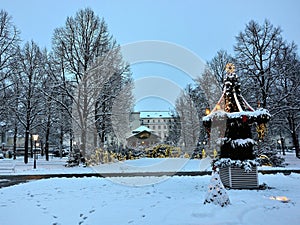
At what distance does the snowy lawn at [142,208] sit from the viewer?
604cm

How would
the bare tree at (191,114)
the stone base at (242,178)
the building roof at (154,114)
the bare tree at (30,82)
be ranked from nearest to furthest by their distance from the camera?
the stone base at (242,178), the bare tree at (30,82), the bare tree at (191,114), the building roof at (154,114)

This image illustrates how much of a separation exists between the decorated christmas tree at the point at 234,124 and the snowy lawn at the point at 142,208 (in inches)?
62.0

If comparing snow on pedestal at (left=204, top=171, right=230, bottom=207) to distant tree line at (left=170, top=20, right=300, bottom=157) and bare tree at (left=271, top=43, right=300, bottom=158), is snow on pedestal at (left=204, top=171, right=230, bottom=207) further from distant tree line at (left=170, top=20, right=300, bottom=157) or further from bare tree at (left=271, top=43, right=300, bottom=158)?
bare tree at (left=271, top=43, right=300, bottom=158)

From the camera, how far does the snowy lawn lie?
604cm

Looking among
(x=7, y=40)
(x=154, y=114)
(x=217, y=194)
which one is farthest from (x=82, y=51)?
(x=154, y=114)

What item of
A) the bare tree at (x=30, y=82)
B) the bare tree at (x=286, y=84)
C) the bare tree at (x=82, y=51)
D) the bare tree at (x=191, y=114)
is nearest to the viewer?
the bare tree at (x=286, y=84)

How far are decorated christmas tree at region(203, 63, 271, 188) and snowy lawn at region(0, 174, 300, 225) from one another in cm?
158

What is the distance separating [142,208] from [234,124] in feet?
19.6

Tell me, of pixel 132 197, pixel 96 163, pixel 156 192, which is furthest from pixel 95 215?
pixel 96 163

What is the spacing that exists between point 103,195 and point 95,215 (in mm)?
2677

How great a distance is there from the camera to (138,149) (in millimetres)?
31547

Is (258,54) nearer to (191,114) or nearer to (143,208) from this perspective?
(191,114)

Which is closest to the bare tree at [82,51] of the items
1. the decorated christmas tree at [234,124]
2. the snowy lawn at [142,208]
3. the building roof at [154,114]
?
the snowy lawn at [142,208]

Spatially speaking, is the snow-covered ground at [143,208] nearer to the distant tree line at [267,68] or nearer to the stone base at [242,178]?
the stone base at [242,178]
